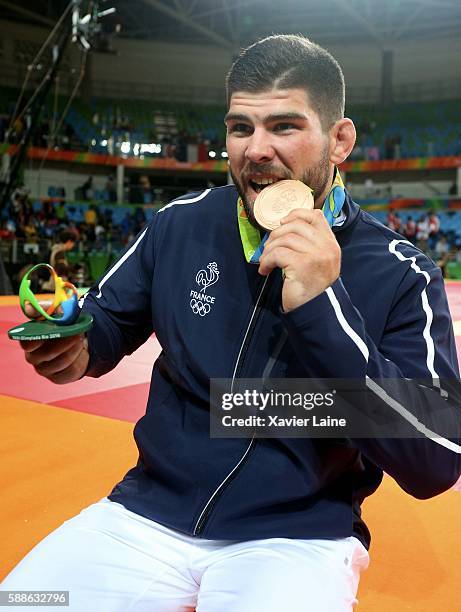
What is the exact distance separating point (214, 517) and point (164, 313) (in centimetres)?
54

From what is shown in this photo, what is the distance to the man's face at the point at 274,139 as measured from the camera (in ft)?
4.75

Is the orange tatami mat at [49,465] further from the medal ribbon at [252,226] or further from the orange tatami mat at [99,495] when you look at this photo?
the medal ribbon at [252,226]

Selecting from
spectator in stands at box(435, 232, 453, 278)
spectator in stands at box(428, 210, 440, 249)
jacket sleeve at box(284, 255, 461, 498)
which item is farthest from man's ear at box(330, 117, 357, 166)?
spectator in stands at box(428, 210, 440, 249)

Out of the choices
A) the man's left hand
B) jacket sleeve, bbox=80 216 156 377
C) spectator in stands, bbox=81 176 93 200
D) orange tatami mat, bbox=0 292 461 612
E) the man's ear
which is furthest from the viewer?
spectator in stands, bbox=81 176 93 200

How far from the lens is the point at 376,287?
4.70 feet

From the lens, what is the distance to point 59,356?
4.90 feet

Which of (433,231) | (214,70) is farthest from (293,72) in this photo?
(214,70)

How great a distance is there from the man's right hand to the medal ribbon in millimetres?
489

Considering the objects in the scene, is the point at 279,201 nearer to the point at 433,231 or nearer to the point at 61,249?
the point at 61,249

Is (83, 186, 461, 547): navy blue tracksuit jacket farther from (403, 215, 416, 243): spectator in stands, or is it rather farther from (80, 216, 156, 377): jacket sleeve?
(403, 215, 416, 243): spectator in stands

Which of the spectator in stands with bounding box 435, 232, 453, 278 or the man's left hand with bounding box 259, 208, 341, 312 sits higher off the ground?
the spectator in stands with bounding box 435, 232, 453, 278

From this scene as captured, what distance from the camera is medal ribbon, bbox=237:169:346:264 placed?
148cm

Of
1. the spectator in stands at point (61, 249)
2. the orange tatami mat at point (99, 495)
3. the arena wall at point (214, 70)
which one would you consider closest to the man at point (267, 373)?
the orange tatami mat at point (99, 495)

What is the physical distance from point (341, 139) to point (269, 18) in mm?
25993
